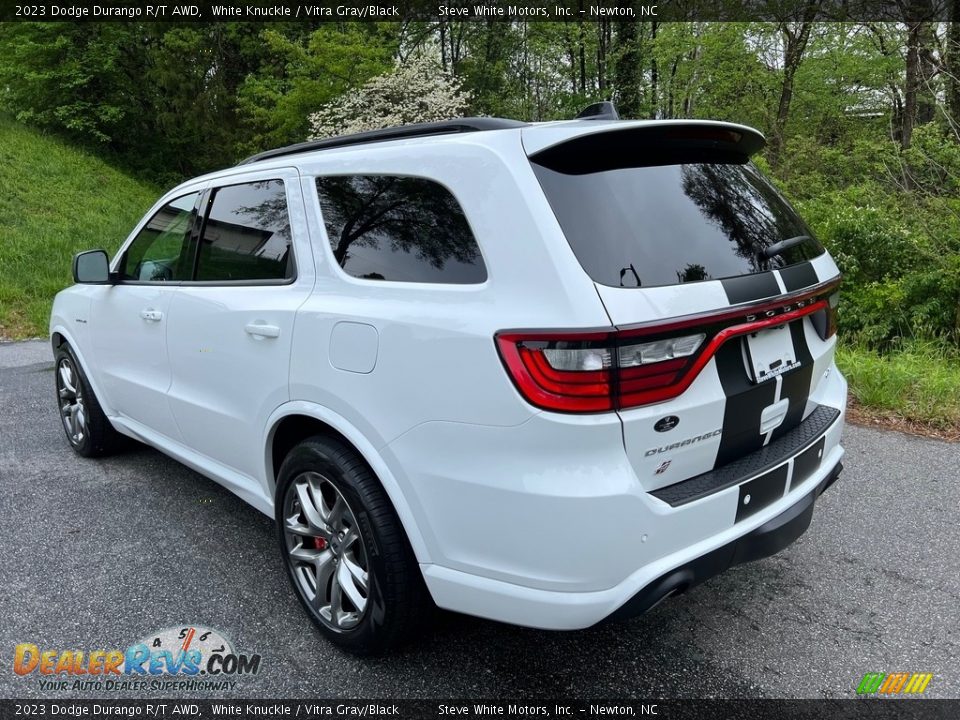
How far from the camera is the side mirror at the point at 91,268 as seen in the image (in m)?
3.68

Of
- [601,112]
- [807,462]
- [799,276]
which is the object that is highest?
[601,112]

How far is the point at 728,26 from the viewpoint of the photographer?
18.4 m

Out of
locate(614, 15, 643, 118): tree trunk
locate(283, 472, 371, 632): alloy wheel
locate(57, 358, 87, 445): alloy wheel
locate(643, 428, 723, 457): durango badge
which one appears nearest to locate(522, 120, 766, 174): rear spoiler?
locate(643, 428, 723, 457): durango badge

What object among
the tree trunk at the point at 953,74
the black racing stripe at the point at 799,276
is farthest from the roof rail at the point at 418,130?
the tree trunk at the point at 953,74

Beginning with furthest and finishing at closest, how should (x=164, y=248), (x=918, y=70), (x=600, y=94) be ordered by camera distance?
(x=600, y=94) < (x=918, y=70) < (x=164, y=248)

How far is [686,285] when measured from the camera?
1940 mm

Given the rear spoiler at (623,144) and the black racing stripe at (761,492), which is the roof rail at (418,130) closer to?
the rear spoiler at (623,144)

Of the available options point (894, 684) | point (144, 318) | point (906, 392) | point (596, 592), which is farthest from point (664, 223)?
point (906, 392)

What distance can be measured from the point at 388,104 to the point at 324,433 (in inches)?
661

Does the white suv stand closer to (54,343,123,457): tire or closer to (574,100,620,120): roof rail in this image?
(574,100,620,120): roof rail

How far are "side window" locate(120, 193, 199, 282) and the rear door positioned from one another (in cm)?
A: 18

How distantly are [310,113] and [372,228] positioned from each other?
18227 millimetres

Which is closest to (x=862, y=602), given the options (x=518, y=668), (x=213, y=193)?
(x=518, y=668)

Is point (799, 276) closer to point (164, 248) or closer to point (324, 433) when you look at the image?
point (324, 433)
